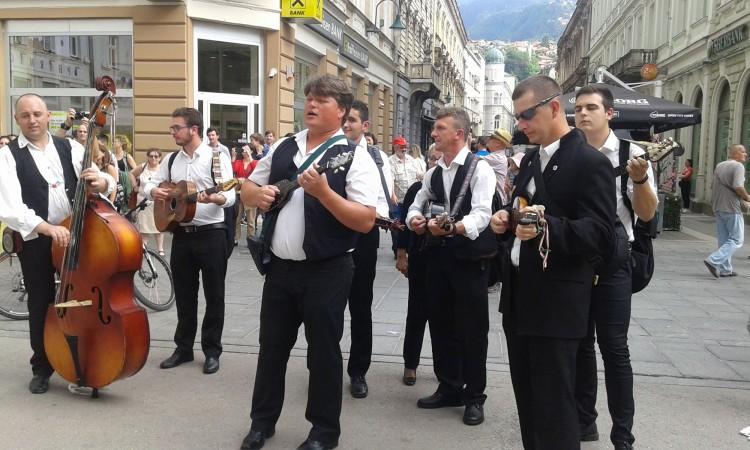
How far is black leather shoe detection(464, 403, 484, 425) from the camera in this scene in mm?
4008

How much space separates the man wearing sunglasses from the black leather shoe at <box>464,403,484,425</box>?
1113 millimetres

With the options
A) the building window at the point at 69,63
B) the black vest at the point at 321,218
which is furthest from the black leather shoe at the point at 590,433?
the building window at the point at 69,63

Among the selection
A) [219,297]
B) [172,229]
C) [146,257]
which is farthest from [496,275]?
[146,257]

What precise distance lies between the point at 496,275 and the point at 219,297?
2107 mm

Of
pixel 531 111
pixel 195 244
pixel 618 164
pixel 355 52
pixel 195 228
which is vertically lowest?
pixel 195 244

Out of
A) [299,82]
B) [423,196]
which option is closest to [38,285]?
[423,196]

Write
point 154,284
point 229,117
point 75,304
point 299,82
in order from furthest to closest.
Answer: point 299,82
point 229,117
point 154,284
point 75,304

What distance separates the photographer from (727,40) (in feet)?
62.0

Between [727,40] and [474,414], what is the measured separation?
1879 centimetres

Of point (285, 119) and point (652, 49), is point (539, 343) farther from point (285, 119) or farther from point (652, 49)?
point (652, 49)

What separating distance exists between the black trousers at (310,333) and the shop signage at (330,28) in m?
13.6

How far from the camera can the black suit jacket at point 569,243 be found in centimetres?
262

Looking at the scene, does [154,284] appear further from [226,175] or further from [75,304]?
[75,304]

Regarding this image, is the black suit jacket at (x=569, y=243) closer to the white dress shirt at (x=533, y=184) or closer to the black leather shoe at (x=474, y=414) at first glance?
the white dress shirt at (x=533, y=184)
